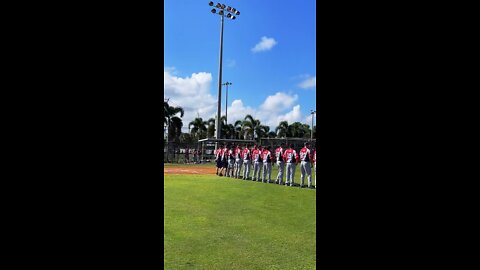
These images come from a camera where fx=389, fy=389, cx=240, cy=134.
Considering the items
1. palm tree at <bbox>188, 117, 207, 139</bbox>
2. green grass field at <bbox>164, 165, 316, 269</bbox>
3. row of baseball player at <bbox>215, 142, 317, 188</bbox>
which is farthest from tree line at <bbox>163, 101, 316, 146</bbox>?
green grass field at <bbox>164, 165, 316, 269</bbox>

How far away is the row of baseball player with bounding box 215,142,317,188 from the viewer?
14.5m

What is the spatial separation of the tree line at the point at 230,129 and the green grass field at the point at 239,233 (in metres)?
29.1

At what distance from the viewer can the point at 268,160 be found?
17141 millimetres

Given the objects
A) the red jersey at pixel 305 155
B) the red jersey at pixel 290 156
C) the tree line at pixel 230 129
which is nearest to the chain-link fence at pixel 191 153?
the tree line at pixel 230 129

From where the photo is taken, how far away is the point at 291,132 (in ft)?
185

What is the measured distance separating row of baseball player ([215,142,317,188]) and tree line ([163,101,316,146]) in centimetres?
1812

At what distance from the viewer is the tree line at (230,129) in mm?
39062

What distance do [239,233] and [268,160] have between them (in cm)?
1103

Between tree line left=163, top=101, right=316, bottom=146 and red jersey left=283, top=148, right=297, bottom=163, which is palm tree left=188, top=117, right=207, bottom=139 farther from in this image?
red jersey left=283, top=148, right=297, bottom=163
